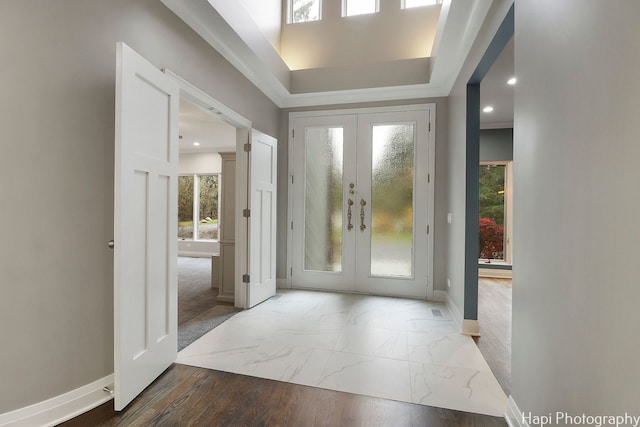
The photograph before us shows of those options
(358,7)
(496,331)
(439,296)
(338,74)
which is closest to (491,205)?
(439,296)

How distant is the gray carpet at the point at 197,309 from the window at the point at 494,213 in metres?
4.75

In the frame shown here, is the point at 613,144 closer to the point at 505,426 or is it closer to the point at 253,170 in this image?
the point at 505,426

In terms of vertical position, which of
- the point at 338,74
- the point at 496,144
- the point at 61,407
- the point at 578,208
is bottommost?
the point at 61,407

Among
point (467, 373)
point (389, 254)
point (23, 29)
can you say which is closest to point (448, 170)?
point (389, 254)

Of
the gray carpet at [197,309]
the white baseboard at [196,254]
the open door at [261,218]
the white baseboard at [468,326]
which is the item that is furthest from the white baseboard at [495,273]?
the white baseboard at [196,254]

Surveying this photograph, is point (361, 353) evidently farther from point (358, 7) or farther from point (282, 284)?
point (358, 7)

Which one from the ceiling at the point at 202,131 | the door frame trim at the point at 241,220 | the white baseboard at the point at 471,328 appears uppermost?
the ceiling at the point at 202,131

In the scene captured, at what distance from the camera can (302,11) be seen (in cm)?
426

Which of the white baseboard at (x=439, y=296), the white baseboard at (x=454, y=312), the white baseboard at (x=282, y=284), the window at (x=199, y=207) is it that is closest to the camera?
the white baseboard at (x=454, y=312)

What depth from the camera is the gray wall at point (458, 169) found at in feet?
8.25

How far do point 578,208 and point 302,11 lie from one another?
4.44 m

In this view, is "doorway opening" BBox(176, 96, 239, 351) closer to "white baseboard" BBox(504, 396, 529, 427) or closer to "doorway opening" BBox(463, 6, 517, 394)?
"white baseboard" BBox(504, 396, 529, 427)

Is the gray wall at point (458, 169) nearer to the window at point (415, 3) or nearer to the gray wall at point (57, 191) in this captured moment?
the window at point (415, 3)

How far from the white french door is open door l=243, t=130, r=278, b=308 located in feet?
1.76
